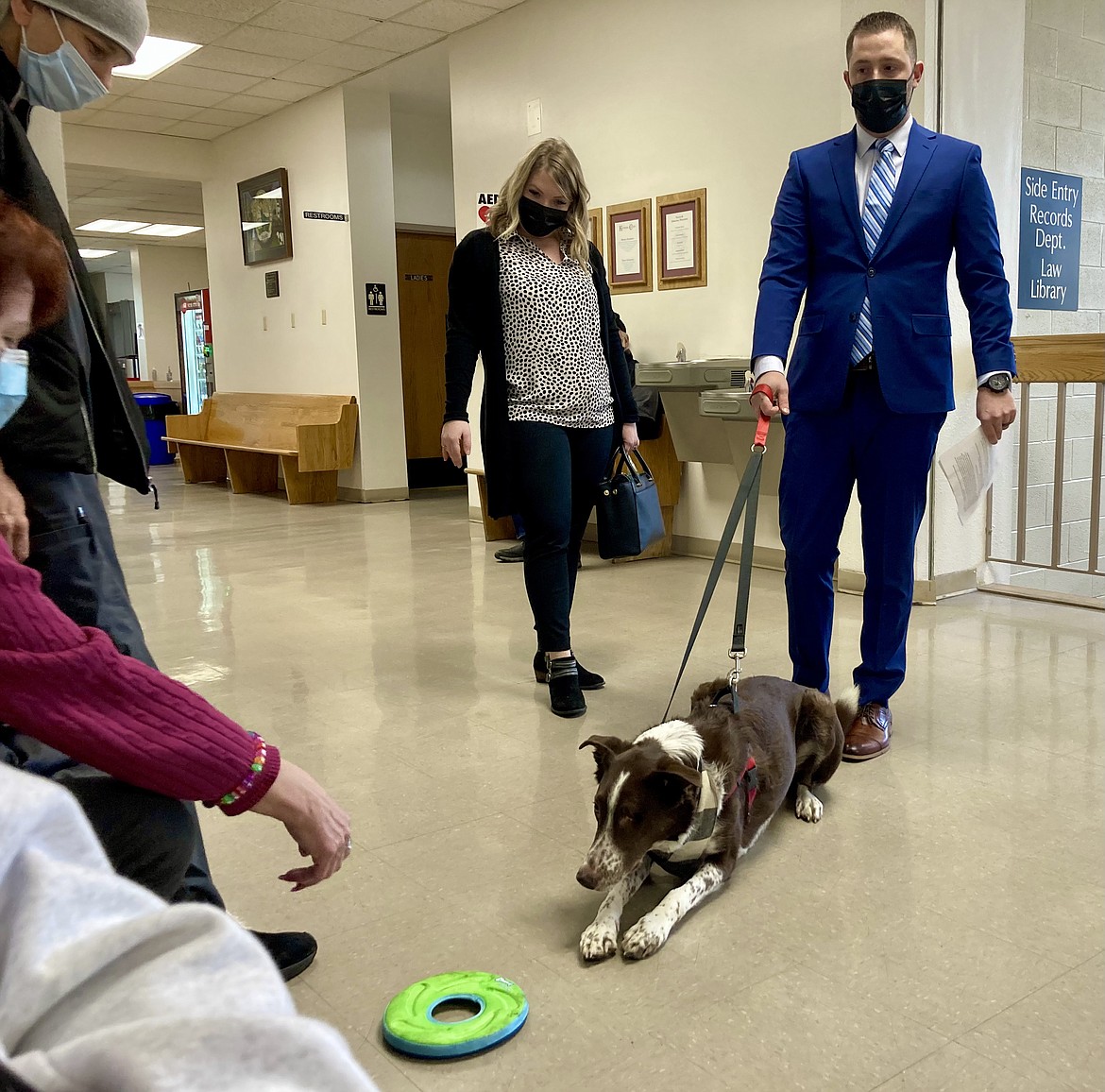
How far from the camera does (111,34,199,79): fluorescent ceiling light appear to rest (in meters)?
7.10

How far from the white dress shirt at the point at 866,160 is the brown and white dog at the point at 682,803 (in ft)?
2.84

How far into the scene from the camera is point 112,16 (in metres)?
1.43

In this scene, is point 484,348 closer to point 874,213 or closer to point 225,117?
point 874,213

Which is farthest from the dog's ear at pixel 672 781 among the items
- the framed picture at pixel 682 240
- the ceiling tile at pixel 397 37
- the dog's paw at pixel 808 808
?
the ceiling tile at pixel 397 37

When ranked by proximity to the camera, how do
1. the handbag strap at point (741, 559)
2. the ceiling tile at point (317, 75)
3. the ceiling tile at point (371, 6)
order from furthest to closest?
the ceiling tile at point (317, 75), the ceiling tile at point (371, 6), the handbag strap at point (741, 559)

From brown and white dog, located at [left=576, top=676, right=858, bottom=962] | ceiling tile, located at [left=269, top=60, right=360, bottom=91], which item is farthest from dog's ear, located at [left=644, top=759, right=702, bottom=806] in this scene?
ceiling tile, located at [left=269, top=60, right=360, bottom=91]

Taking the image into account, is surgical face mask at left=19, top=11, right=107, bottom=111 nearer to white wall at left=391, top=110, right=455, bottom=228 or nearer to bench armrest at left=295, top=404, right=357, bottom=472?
bench armrest at left=295, top=404, right=357, bottom=472

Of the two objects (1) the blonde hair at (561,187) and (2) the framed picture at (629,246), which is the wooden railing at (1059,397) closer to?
(1) the blonde hair at (561,187)

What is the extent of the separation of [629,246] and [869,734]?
377 cm

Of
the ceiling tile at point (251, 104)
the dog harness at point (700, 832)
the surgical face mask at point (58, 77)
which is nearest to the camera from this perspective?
the surgical face mask at point (58, 77)

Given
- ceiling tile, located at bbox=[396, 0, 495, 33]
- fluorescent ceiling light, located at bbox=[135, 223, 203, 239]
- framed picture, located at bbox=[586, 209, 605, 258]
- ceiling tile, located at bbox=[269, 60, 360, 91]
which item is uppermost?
ceiling tile, located at bbox=[269, 60, 360, 91]

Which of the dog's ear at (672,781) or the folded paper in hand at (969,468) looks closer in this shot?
the dog's ear at (672,781)

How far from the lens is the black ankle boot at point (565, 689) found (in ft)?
9.73

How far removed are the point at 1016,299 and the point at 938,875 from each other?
11.2 feet
